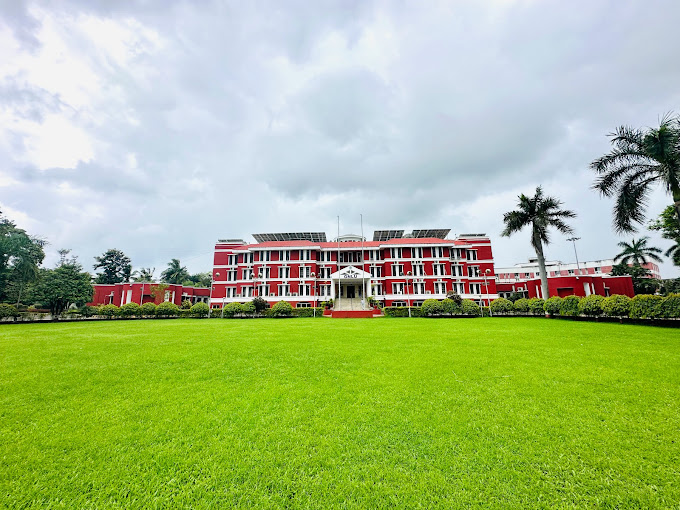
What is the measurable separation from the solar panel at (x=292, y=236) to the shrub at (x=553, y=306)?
92.9 feet

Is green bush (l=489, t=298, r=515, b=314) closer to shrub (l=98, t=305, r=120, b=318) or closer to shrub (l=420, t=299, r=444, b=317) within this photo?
shrub (l=420, t=299, r=444, b=317)

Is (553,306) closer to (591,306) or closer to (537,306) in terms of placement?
(537,306)

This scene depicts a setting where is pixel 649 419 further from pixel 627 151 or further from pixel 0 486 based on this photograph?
pixel 627 151

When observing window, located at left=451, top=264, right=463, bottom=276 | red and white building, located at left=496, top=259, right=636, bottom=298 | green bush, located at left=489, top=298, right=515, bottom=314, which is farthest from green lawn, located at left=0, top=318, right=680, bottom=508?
window, located at left=451, top=264, right=463, bottom=276

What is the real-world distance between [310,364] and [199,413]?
3398 mm

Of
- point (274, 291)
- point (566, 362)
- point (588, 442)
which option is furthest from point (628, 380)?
point (274, 291)

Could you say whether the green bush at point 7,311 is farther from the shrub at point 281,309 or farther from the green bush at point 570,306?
the green bush at point 570,306

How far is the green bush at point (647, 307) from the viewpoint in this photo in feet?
50.8

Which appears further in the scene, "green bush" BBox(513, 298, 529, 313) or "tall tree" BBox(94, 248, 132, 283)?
"tall tree" BBox(94, 248, 132, 283)

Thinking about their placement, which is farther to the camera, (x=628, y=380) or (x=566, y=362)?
(x=566, y=362)

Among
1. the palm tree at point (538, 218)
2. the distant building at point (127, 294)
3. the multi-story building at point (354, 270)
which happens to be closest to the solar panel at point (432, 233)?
the multi-story building at point (354, 270)

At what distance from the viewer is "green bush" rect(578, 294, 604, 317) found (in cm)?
1928

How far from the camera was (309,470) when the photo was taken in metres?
3.44

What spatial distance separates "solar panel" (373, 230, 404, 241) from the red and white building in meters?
18.9
